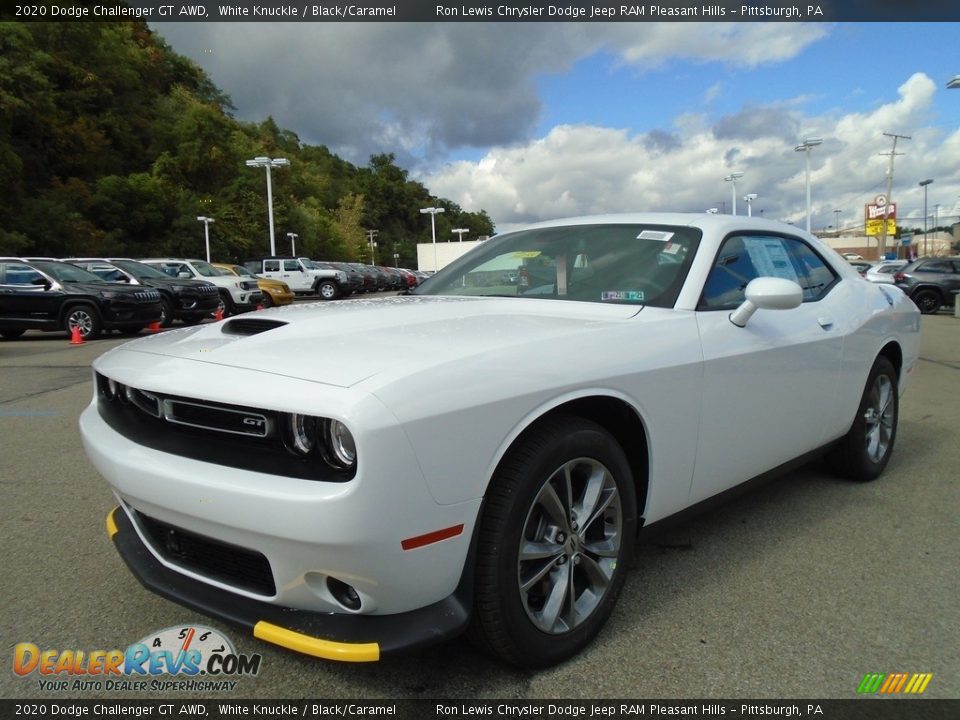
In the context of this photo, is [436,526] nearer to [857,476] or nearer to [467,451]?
[467,451]

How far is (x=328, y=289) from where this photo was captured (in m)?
30.7

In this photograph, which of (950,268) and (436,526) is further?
(950,268)

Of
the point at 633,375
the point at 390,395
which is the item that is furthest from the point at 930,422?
the point at 390,395

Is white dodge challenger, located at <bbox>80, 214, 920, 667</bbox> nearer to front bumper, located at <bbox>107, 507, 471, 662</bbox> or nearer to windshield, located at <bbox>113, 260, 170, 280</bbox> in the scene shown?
front bumper, located at <bbox>107, 507, 471, 662</bbox>

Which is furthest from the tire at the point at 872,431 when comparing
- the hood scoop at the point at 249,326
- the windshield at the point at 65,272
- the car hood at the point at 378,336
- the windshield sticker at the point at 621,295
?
the windshield at the point at 65,272

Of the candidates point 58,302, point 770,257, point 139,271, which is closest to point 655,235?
point 770,257

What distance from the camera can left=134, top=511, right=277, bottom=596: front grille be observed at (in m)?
1.92

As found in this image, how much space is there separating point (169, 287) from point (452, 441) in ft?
51.3

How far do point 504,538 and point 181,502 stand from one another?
880 millimetres

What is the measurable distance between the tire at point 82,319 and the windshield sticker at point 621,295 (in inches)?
506

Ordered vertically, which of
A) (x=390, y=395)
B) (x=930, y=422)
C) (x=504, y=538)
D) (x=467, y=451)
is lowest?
(x=930, y=422)

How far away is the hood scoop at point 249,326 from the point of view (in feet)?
8.02

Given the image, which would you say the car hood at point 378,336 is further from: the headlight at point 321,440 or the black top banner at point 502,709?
the black top banner at point 502,709

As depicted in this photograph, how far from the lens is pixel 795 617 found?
251 cm
